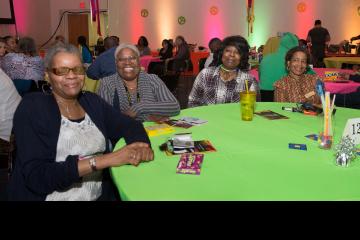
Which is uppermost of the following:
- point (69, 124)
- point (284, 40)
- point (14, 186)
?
point (284, 40)

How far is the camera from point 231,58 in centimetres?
297

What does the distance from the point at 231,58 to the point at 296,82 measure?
0.57 metres

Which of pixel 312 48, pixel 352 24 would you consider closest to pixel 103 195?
pixel 312 48

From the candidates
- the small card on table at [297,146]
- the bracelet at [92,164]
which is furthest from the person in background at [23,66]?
the small card on table at [297,146]

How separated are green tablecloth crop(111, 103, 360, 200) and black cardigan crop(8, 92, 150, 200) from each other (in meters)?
0.19

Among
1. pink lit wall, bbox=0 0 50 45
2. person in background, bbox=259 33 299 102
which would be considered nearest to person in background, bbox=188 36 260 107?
person in background, bbox=259 33 299 102

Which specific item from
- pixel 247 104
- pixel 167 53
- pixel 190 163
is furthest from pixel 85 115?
pixel 167 53

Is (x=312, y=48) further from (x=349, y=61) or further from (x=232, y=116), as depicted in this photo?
(x=232, y=116)

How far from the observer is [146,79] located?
104 inches

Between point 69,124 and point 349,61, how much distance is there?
6211 millimetres

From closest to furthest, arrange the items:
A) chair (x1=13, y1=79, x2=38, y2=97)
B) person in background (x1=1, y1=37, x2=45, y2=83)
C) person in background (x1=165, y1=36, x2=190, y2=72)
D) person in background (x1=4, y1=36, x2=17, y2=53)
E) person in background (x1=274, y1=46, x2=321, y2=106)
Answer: person in background (x1=274, y1=46, x2=321, y2=106), chair (x1=13, y1=79, x2=38, y2=97), person in background (x1=1, y1=37, x2=45, y2=83), person in background (x1=4, y1=36, x2=17, y2=53), person in background (x1=165, y1=36, x2=190, y2=72)

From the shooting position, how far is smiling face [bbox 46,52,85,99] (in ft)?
5.41

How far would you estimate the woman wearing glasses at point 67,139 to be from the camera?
139cm

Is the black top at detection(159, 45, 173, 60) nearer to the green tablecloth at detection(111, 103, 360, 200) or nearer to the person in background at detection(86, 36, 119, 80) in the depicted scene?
the person in background at detection(86, 36, 119, 80)
